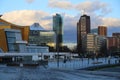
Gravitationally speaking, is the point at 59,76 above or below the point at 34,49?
above

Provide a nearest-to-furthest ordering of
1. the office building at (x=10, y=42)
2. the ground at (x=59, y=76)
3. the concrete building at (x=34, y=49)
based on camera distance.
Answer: the ground at (x=59, y=76) < the office building at (x=10, y=42) < the concrete building at (x=34, y=49)

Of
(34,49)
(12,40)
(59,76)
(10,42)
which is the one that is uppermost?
(59,76)

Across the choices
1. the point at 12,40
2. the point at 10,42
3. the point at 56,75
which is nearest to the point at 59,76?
the point at 56,75

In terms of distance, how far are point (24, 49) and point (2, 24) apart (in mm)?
22914

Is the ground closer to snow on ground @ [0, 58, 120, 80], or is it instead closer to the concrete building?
snow on ground @ [0, 58, 120, 80]

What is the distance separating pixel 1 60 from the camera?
13900 centimetres

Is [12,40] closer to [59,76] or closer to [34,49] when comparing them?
[34,49]

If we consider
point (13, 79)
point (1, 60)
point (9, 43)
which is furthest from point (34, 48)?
point (13, 79)

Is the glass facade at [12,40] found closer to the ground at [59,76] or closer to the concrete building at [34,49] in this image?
the concrete building at [34,49]

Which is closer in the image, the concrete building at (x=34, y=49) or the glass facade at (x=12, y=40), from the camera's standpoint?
the glass facade at (x=12, y=40)

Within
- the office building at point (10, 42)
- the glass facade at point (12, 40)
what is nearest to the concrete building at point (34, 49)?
the office building at point (10, 42)

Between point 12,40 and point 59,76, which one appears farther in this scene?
point 12,40

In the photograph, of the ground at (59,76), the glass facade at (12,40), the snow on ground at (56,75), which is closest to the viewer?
the ground at (59,76)

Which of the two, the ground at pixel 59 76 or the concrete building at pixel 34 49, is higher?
the ground at pixel 59 76
